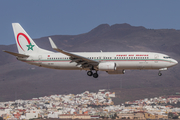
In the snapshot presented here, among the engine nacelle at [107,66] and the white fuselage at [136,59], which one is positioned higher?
the white fuselage at [136,59]

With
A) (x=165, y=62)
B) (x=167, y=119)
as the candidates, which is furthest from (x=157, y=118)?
(x=165, y=62)

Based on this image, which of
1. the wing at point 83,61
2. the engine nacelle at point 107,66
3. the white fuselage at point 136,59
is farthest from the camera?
the white fuselage at point 136,59

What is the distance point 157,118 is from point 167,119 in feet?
21.3

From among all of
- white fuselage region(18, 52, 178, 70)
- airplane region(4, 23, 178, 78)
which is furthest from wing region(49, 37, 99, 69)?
white fuselage region(18, 52, 178, 70)

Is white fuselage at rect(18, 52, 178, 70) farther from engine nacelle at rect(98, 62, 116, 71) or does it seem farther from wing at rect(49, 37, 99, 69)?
engine nacelle at rect(98, 62, 116, 71)

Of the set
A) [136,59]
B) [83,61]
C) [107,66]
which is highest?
[136,59]

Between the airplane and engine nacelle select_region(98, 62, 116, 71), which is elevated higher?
the airplane

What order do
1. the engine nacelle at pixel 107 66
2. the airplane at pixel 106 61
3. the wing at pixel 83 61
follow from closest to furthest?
the wing at pixel 83 61 → the engine nacelle at pixel 107 66 → the airplane at pixel 106 61

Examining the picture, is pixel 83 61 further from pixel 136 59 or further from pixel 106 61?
pixel 136 59

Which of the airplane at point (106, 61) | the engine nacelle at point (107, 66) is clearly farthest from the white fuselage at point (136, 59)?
the engine nacelle at point (107, 66)

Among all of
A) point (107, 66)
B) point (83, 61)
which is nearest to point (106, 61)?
point (107, 66)

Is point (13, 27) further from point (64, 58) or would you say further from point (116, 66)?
point (116, 66)

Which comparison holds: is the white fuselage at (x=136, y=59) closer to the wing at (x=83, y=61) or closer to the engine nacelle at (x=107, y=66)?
the wing at (x=83, y=61)

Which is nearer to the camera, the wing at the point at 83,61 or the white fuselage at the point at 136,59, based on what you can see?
the wing at the point at 83,61
